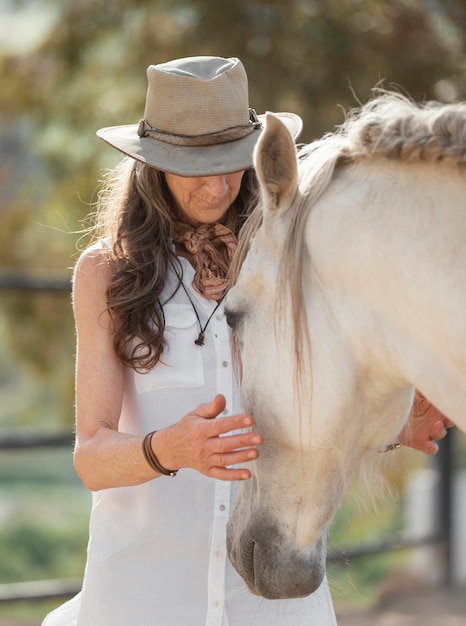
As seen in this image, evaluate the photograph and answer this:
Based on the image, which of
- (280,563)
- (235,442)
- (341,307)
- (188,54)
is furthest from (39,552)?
(341,307)

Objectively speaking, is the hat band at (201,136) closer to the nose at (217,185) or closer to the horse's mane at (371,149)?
the nose at (217,185)

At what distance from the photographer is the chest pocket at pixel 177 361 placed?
5.53ft

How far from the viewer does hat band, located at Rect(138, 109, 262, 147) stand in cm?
165

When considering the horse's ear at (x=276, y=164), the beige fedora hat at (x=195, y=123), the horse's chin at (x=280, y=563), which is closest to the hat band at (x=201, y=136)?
the beige fedora hat at (x=195, y=123)

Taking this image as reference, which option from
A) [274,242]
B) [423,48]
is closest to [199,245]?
[274,242]

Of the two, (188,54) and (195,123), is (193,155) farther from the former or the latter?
(188,54)

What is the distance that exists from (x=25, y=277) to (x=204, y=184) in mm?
2702

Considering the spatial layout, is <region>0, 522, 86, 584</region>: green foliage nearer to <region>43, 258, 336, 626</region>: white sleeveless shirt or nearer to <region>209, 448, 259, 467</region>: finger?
<region>43, 258, 336, 626</region>: white sleeveless shirt

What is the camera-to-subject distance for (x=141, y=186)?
1777 millimetres

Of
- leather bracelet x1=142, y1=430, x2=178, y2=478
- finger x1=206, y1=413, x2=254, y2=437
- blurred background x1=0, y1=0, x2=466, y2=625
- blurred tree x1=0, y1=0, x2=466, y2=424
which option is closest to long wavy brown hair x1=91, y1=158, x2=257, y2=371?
leather bracelet x1=142, y1=430, x2=178, y2=478

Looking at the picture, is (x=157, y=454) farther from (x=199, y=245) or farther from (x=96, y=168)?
(x=96, y=168)

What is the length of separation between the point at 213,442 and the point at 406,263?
0.38 m

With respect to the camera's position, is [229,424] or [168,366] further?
[168,366]

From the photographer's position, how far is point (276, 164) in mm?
1261
